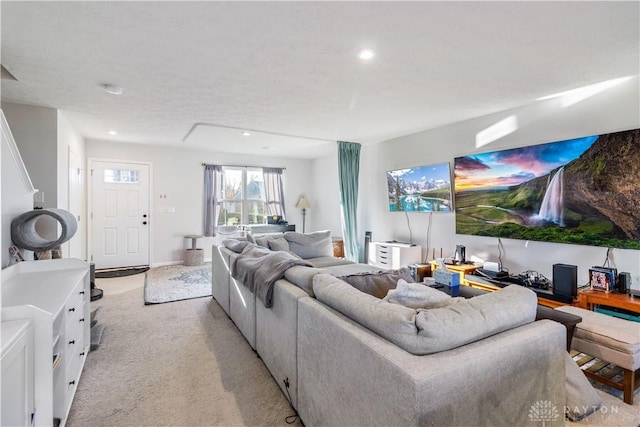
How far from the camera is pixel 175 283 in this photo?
15.3 feet

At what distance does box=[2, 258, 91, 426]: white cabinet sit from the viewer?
135cm

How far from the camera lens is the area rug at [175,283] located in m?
4.03

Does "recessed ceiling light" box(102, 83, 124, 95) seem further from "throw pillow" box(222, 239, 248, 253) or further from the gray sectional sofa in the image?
the gray sectional sofa

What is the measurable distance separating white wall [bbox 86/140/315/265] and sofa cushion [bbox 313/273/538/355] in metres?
5.44

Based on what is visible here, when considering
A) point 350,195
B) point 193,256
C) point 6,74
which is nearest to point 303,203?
point 350,195

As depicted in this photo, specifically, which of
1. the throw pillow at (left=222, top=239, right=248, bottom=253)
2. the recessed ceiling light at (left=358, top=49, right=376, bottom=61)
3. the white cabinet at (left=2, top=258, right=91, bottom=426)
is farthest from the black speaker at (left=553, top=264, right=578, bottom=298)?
the white cabinet at (left=2, top=258, right=91, bottom=426)

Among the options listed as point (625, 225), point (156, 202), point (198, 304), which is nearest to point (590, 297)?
point (625, 225)

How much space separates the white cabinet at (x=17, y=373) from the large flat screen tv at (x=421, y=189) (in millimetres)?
4288

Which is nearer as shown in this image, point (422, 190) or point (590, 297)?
point (590, 297)

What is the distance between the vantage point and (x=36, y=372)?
4.44 feet

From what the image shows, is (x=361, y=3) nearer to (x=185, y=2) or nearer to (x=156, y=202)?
(x=185, y=2)

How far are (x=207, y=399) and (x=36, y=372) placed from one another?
3.12ft

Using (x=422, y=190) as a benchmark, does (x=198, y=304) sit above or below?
below

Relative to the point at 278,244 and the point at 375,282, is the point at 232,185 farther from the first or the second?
the point at 375,282
